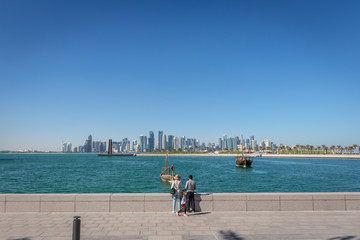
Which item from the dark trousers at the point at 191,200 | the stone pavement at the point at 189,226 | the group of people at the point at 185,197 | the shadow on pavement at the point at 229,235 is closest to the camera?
the shadow on pavement at the point at 229,235

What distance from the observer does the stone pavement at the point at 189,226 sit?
790cm

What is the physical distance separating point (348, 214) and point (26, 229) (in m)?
12.2

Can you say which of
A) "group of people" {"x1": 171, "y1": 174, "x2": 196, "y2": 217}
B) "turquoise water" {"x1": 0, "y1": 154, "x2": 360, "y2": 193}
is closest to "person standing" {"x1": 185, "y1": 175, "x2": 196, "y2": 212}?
"group of people" {"x1": 171, "y1": 174, "x2": 196, "y2": 217}

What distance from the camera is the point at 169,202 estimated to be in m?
11.2

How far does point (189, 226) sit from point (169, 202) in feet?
7.72

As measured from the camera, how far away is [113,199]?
11039 mm

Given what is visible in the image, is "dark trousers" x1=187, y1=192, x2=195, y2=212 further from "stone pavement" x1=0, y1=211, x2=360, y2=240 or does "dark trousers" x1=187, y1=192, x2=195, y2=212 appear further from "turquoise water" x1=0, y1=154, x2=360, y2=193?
"turquoise water" x1=0, y1=154, x2=360, y2=193

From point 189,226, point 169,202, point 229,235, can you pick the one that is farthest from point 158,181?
point 229,235

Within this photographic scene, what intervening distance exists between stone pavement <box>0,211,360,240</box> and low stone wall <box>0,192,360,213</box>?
365 mm

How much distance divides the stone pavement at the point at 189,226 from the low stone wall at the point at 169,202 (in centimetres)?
36

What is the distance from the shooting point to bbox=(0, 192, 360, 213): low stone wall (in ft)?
35.8

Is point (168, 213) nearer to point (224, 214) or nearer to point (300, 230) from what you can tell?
point (224, 214)

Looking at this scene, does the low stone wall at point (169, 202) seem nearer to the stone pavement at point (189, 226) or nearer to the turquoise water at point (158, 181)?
the stone pavement at point (189, 226)

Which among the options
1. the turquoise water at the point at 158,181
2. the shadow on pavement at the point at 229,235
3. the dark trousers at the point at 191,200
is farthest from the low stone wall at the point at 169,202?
the turquoise water at the point at 158,181
